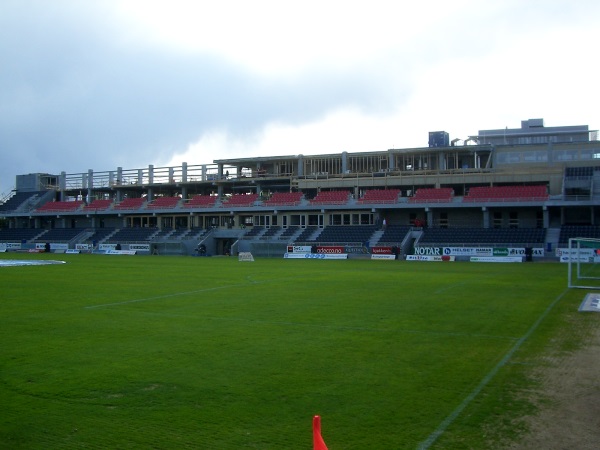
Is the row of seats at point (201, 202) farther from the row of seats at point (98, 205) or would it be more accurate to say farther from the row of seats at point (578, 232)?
the row of seats at point (578, 232)

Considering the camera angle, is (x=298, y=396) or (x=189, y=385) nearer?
(x=298, y=396)

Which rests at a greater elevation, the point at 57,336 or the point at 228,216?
the point at 228,216

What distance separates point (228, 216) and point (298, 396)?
62.5 metres

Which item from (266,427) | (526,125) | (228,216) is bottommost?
(266,427)

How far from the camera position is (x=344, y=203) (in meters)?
59.1

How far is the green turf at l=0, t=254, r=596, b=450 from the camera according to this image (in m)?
6.07

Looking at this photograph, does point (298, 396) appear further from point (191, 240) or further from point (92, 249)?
point (92, 249)

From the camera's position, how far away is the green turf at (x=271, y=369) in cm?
607

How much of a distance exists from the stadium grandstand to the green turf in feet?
114

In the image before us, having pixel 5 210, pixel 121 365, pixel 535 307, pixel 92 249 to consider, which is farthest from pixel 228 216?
pixel 121 365

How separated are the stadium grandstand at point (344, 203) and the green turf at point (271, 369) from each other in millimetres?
34873

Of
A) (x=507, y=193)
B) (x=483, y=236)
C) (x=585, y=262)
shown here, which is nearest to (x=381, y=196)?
(x=507, y=193)

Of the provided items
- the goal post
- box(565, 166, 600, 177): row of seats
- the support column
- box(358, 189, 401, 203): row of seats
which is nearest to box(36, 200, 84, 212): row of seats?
box(358, 189, 401, 203): row of seats

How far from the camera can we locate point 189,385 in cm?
785
